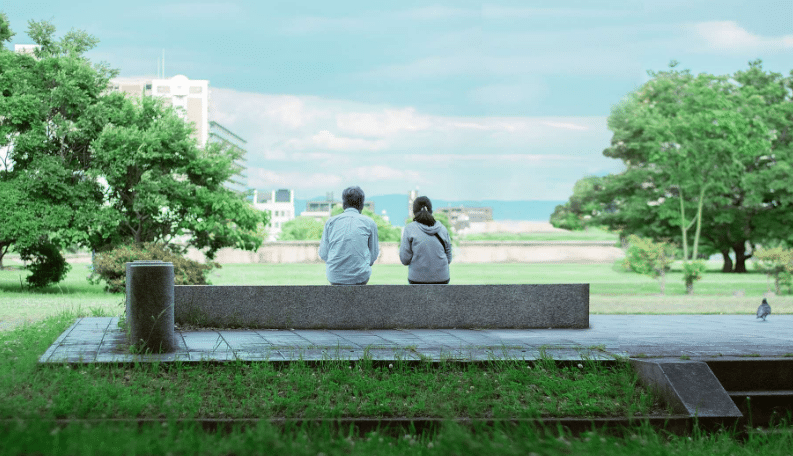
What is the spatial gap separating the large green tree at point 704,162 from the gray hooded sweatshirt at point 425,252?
80.8 ft

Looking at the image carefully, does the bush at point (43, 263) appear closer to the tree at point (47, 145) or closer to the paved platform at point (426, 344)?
the tree at point (47, 145)

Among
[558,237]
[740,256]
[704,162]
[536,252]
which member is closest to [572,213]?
[558,237]

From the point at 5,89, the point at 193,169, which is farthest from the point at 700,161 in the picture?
the point at 5,89

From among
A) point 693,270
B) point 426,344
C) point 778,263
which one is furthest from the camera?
point 693,270

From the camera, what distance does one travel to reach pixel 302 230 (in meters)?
83.3

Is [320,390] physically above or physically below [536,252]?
above

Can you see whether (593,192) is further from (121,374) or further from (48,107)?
(121,374)

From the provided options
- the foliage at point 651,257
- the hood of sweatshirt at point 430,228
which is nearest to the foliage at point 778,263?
the foliage at point 651,257

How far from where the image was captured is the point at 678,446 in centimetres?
474

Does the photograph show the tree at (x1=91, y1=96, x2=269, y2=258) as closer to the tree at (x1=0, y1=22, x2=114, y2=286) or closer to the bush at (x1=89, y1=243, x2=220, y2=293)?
the tree at (x1=0, y1=22, x2=114, y2=286)

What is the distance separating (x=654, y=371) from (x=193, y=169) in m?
17.6

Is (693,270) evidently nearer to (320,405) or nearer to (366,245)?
(366,245)

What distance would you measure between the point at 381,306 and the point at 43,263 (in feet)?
50.6

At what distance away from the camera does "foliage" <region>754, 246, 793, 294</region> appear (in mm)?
24906
